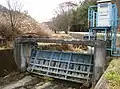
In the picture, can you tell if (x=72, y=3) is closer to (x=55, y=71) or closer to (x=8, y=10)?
(x=8, y=10)

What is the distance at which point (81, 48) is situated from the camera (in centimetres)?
1332

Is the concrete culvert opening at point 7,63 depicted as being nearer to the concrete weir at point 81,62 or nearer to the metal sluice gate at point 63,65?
the concrete weir at point 81,62

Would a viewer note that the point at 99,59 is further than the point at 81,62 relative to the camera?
No

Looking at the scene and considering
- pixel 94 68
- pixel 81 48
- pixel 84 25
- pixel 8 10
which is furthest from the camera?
pixel 84 25

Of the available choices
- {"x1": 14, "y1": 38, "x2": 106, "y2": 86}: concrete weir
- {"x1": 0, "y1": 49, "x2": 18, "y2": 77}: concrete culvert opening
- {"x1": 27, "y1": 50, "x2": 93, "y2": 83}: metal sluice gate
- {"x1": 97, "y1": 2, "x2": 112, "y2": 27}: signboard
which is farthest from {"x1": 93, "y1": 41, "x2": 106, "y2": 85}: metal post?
{"x1": 0, "y1": 49, "x2": 18, "y2": 77}: concrete culvert opening

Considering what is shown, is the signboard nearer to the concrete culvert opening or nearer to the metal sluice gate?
the metal sluice gate

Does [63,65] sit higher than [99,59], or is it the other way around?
[99,59]

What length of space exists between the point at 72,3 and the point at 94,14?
20.4 metres

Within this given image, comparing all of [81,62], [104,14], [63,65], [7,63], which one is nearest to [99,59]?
[81,62]

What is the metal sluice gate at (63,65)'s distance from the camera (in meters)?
7.70

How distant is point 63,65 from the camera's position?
8469 mm

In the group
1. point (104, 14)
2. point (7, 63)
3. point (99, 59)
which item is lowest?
point (7, 63)

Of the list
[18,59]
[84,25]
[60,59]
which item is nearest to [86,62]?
[60,59]

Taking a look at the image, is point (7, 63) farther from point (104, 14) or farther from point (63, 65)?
point (104, 14)
